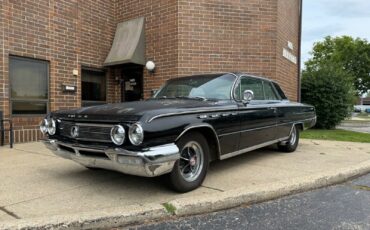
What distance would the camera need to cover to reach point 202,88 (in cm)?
538

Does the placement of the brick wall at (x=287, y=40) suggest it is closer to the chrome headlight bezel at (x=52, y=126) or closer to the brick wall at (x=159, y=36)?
the brick wall at (x=159, y=36)

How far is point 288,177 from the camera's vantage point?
5.04 metres

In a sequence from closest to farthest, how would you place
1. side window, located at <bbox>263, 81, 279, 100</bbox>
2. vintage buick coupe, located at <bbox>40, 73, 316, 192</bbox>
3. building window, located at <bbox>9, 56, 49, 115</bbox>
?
vintage buick coupe, located at <bbox>40, 73, 316, 192</bbox> < side window, located at <bbox>263, 81, 279, 100</bbox> < building window, located at <bbox>9, 56, 49, 115</bbox>

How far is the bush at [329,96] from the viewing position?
13.4 meters

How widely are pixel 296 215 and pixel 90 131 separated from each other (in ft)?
8.05

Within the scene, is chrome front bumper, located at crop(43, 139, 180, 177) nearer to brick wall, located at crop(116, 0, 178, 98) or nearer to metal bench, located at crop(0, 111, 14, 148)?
metal bench, located at crop(0, 111, 14, 148)

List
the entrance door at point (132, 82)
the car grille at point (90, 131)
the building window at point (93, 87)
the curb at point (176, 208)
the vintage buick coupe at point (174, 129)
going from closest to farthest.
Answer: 1. the curb at point (176, 208)
2. the vintage buick coupe at point (174, 129)
3. the car grille at point (90, 131)
4. the building window at point (93, 87)
5. the entrance door at point (132, 82)

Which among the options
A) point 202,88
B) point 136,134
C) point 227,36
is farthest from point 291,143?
point 136,134

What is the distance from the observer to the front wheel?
4090mm

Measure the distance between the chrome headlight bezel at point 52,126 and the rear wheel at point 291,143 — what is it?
440 centimetres

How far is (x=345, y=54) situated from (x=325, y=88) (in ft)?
82.7

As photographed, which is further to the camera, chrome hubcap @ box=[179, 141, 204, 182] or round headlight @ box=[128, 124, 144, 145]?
chrome hubcap @ box=[179, 141, 204, 182]

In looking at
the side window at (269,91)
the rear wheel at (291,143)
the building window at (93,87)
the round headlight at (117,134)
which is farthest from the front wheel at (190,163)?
the building window at (93,87)

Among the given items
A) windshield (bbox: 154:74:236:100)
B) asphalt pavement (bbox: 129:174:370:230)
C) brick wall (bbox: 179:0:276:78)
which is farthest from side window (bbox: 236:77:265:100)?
brick wall (bbox: 179:0:276:78)
